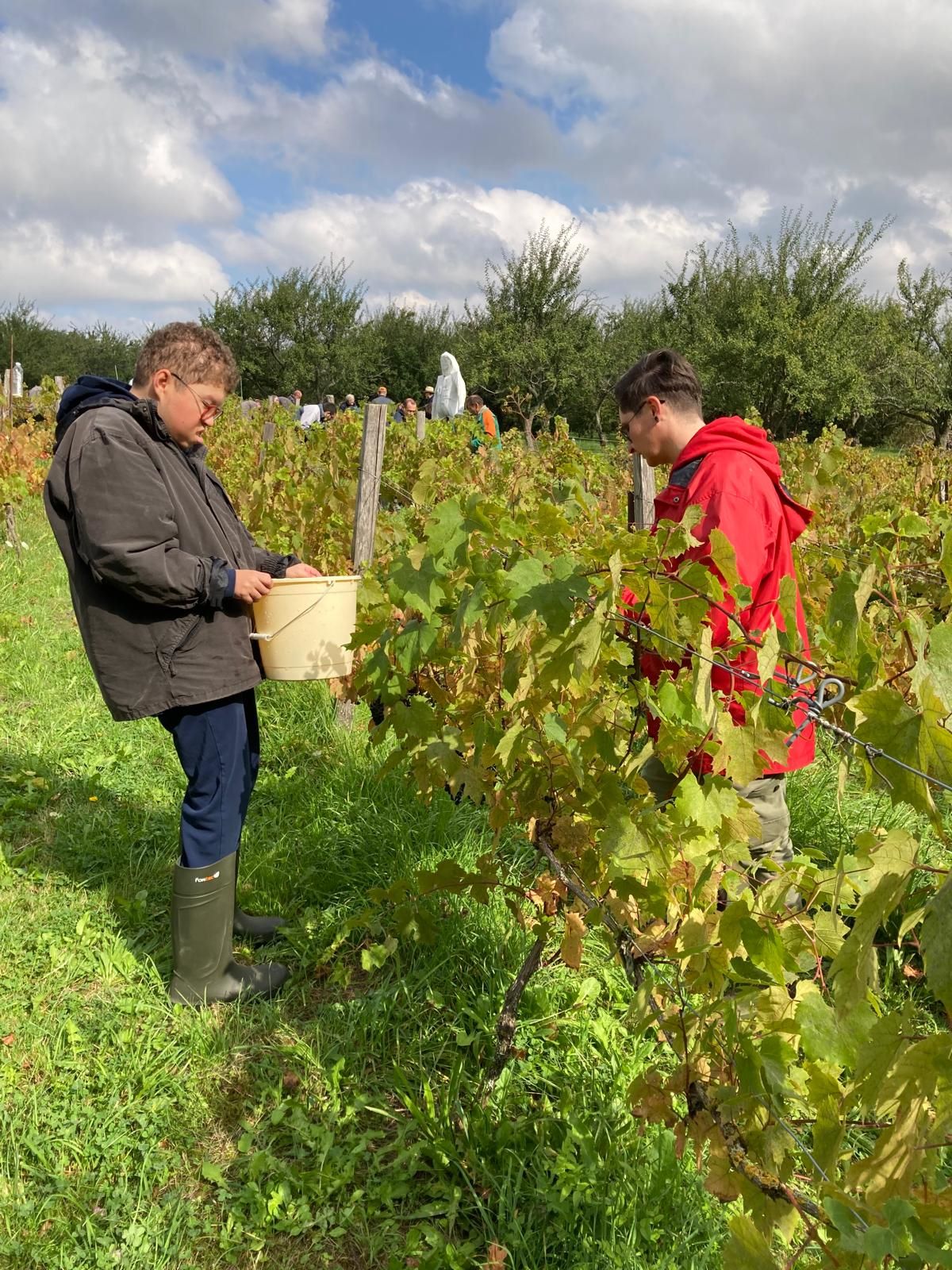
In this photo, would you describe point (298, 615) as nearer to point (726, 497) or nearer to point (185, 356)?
point (185, 356)

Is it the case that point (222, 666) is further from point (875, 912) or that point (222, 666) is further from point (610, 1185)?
point (875, 912)

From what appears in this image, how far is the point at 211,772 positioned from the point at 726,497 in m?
1.53

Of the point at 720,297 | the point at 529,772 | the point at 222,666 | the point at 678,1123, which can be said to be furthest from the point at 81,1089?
the point at 720,297

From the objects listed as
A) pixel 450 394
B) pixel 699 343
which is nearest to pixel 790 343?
pixel 699 343

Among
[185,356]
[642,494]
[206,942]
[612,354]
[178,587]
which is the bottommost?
[206,942]

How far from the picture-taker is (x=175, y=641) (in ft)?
7.32

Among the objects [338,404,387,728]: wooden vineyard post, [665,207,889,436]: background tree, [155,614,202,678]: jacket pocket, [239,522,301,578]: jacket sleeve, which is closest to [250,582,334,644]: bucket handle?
[155,614,202,678]: jacket pocket

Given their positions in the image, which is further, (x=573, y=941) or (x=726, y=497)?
(x=726, y=497)

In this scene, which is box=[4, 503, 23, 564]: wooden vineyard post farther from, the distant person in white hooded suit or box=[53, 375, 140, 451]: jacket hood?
box=[53, 375, 140, 451]: jacket hood

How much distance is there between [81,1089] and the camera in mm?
2184

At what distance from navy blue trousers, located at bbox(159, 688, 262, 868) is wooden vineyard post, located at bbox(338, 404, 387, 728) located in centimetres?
176

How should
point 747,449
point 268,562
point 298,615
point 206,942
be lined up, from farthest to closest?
point 268,562, point 206,942, point 298,615, point 747,449

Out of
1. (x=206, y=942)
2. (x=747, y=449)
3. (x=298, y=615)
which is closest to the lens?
(x=747, y=449)

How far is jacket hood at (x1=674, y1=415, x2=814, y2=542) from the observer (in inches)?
85.4
